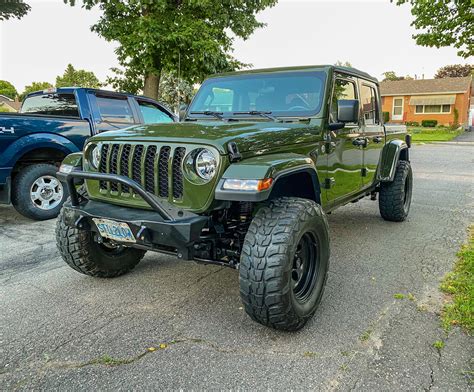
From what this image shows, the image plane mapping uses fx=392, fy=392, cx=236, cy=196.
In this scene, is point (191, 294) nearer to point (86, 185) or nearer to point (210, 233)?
point (210, 233)

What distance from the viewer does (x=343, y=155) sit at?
379cm

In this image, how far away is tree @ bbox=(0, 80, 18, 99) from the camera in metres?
78.2

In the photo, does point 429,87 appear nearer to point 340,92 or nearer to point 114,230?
point 340,92

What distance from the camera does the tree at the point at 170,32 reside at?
436 inches

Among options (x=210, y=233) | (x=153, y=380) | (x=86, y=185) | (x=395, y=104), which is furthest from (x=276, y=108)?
(x=395, y=104)

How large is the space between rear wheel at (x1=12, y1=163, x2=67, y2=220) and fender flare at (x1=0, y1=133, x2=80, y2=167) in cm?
27

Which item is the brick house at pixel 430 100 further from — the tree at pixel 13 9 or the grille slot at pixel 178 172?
the grille slot at pixel 178 172

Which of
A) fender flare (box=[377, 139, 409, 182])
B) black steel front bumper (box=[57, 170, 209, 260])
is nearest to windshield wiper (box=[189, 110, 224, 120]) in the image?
black steel front bumper (box=[57, 170, 209, 260])

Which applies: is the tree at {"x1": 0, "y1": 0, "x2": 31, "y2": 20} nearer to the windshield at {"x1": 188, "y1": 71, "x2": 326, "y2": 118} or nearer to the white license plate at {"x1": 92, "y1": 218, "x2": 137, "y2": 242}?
the windshield at {"x1": 188, "y1": 71, "x2": 326, "y2": 118}

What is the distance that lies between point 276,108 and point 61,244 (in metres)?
2.19

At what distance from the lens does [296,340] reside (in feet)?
8.36

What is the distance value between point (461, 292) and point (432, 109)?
4057 centimetres

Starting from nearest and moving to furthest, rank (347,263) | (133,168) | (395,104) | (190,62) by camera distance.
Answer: (133,168) < (347,263) < (190,62) < (395,104)

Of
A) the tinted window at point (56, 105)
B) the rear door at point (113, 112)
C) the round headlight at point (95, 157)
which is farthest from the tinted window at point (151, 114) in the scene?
the round headlight at point (95, 157)
